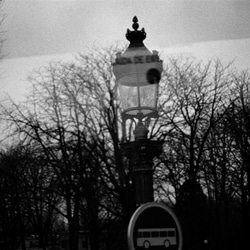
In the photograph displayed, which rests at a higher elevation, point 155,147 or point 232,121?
point 232,121

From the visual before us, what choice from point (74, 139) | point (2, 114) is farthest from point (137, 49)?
point (2, 114)

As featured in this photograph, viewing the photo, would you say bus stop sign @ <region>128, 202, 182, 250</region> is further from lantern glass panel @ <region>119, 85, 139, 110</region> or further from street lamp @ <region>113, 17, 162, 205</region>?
lantern glass panel @ <region>119, 85, 139, 110</region>

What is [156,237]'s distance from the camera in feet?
14.4

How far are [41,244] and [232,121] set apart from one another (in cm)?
1917

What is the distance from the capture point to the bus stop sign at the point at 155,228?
4.25 metres

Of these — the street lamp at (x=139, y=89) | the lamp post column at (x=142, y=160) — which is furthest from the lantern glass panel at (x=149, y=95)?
the lamp post column at (x=142, y=160)

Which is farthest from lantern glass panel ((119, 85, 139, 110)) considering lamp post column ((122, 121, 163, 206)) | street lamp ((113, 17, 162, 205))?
lamp post column ((122, 121, 163, 206))

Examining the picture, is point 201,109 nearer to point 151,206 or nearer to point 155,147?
point 155,147

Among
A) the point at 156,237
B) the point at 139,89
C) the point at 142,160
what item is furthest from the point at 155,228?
the point at 139,89

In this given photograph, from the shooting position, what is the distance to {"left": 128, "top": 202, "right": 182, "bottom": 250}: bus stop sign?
13.9 ft

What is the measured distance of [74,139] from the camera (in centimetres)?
2034

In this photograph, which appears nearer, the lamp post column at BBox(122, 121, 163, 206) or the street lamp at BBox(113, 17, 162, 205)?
the lamp post column at BBox(122, 121, 163, 206)

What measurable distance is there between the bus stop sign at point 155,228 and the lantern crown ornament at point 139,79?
1877mm

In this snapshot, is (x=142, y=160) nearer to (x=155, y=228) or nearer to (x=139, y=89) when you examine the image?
(x=139, y=89)
